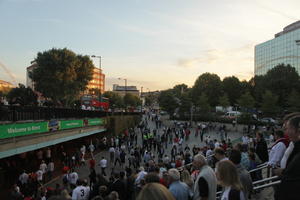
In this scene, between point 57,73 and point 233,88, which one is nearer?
point 57,73

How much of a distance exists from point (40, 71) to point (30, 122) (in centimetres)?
2450

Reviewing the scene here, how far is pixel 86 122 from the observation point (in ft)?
84.2

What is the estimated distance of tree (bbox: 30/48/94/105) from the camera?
37688mm

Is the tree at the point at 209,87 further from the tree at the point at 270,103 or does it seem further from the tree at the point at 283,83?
the tree at the point at 270,103

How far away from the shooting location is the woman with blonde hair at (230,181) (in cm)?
356

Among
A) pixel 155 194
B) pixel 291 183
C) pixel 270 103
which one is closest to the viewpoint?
pixel 155 194

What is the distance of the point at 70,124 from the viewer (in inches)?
848

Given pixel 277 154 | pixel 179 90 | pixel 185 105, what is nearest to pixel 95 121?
pixel 277 154

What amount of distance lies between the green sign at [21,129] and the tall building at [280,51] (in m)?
84.5

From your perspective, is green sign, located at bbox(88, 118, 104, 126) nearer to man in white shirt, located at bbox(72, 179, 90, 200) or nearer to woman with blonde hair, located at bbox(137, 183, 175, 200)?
man in white shirt, located at bbox(72, 179, 90, 200)

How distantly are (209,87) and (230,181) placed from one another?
8203cm

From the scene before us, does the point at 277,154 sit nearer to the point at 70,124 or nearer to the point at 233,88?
the point at 70,124

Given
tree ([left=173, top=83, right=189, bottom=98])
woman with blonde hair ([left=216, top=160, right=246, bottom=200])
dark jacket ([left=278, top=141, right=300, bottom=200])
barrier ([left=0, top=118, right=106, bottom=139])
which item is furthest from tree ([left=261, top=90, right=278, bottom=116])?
dark jacket ([left=278, top=141, right=300, bottom=200])

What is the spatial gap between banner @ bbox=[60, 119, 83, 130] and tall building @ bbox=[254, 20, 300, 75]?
79014mm
